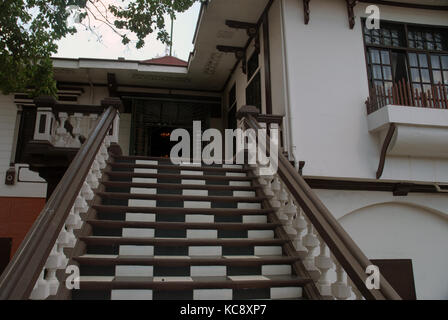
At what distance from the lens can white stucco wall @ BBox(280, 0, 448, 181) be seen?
5.33 meters

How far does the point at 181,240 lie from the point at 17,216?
6.27 metres

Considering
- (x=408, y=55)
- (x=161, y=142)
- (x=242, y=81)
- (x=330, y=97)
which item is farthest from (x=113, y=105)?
(x=161, y=142)

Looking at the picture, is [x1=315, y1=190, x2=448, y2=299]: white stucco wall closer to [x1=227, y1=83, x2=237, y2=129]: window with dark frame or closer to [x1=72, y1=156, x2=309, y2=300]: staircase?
[x1=72, y1=156, x2=309, y2=300]: staircase

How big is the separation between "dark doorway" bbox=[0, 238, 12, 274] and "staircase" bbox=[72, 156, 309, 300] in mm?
4627

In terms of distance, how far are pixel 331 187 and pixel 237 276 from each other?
2.75 meters

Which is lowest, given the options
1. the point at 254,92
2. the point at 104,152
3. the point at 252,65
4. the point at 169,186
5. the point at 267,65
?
the point at 169,186

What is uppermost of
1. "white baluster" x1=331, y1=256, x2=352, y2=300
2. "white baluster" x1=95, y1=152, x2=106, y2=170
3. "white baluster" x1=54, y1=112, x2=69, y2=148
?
"white baluster" x1=54, y1=112, x2=69, y2=148

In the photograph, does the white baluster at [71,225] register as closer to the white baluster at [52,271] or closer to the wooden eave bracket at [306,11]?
the white baluster at [52,271]

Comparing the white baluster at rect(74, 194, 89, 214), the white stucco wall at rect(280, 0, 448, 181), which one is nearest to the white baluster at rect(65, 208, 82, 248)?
the white baluster at rect(74, 194, 89, 214)

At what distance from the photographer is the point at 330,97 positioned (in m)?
5.53

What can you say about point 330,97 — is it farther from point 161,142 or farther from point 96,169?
point 161,142

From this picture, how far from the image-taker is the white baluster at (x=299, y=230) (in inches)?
138
